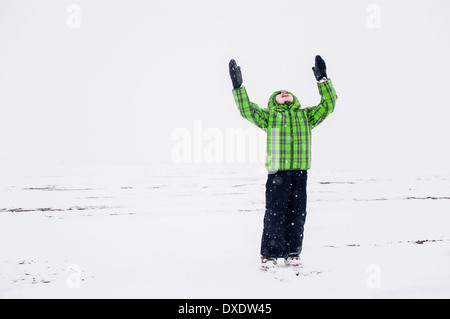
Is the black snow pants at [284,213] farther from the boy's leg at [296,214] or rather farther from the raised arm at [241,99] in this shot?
the raised arm at [241,99]

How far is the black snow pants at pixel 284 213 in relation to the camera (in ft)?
10.5

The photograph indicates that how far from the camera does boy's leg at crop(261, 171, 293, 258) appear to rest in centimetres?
318

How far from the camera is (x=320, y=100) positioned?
3389 mm

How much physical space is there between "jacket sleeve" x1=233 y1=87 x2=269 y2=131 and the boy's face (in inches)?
6.9

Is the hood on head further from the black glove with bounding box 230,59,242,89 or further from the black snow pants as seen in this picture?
the black snow pants

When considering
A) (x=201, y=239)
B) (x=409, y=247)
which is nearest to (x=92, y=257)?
(x=201, y=239)

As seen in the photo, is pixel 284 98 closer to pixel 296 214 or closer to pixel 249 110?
pixel 249 110

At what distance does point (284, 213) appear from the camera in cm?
322

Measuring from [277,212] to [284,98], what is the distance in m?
1.12

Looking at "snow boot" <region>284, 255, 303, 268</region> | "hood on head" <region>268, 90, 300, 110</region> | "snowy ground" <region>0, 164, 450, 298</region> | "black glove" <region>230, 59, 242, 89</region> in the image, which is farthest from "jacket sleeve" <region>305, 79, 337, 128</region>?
"snowy ground" <region>0, 164, 450, 298</region>

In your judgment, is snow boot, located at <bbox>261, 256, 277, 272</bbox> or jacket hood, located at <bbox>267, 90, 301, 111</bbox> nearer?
snow boot, located at <bbox>261, 256, 277, 272</bbox>

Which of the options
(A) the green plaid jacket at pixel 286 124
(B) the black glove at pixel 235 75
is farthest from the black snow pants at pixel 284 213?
(B) the black glove at pixel 235 75

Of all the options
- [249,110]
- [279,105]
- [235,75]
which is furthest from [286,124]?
[235,75]

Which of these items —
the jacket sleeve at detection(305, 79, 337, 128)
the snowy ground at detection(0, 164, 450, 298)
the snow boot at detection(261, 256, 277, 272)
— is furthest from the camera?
the jacket sleeve at detection(305, 79, 337, 128)
